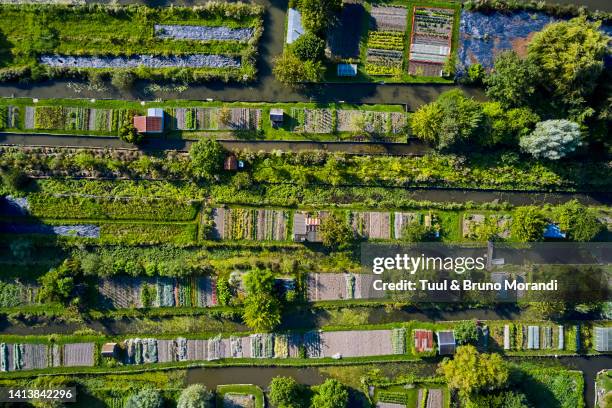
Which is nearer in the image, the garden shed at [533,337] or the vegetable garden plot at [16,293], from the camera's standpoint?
the vegetable garden plot at [16,293]

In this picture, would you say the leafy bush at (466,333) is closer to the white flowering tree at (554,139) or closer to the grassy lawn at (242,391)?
the white flowering tree at (554,139)

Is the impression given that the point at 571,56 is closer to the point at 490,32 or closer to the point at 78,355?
the point at 490,32

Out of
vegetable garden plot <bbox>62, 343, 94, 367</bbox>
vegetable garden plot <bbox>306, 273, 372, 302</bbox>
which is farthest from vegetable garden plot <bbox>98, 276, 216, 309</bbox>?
vegetable garden plot <bbox>306, 273, 372, 302</bbox>

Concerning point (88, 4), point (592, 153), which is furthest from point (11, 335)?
point (592, 153)

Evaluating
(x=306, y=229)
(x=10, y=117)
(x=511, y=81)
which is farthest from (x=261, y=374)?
(x=511, y=81)

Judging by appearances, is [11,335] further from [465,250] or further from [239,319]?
[465,250]

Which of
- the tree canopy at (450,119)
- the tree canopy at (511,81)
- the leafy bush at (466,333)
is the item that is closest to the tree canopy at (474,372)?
the leafy bush at (466,333)
